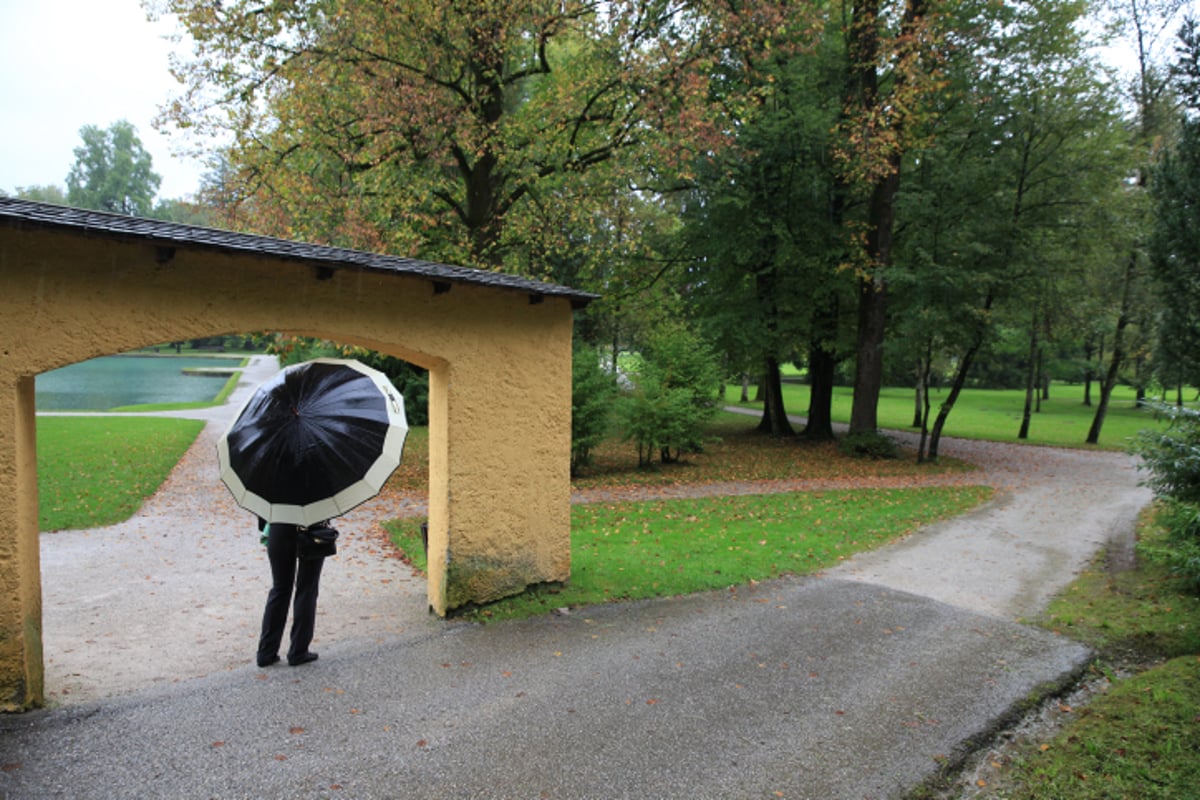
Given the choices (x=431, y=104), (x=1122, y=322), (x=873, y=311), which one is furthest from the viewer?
(x=1122, y=322)

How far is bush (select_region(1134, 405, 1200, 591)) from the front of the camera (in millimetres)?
7230

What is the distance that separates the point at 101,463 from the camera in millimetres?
15625

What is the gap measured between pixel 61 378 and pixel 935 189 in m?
55.9

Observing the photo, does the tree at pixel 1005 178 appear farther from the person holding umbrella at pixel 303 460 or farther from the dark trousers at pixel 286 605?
the dark trousers at pixel 286 605

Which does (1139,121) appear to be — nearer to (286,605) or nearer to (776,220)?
(776,220)

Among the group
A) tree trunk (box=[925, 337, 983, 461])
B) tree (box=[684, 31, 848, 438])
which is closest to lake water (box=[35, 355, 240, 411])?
tree (box=[684, 31, 848, 438])

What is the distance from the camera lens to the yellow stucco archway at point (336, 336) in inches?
174

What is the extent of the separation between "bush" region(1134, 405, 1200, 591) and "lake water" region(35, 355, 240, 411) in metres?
32.9

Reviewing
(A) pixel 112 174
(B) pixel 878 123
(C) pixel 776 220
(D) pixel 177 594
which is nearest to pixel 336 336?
(D) pixel 177 594

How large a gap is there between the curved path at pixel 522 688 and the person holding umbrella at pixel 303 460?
0.61m

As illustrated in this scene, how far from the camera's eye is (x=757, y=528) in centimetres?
1120

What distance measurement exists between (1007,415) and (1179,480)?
36.8 m

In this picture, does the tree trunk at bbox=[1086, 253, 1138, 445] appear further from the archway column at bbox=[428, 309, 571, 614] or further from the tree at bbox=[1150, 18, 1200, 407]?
the archway column at bbox=[428, 309, 571, 614]

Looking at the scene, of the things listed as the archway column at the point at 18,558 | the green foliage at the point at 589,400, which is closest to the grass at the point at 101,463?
the archway column at the point at 18,558
